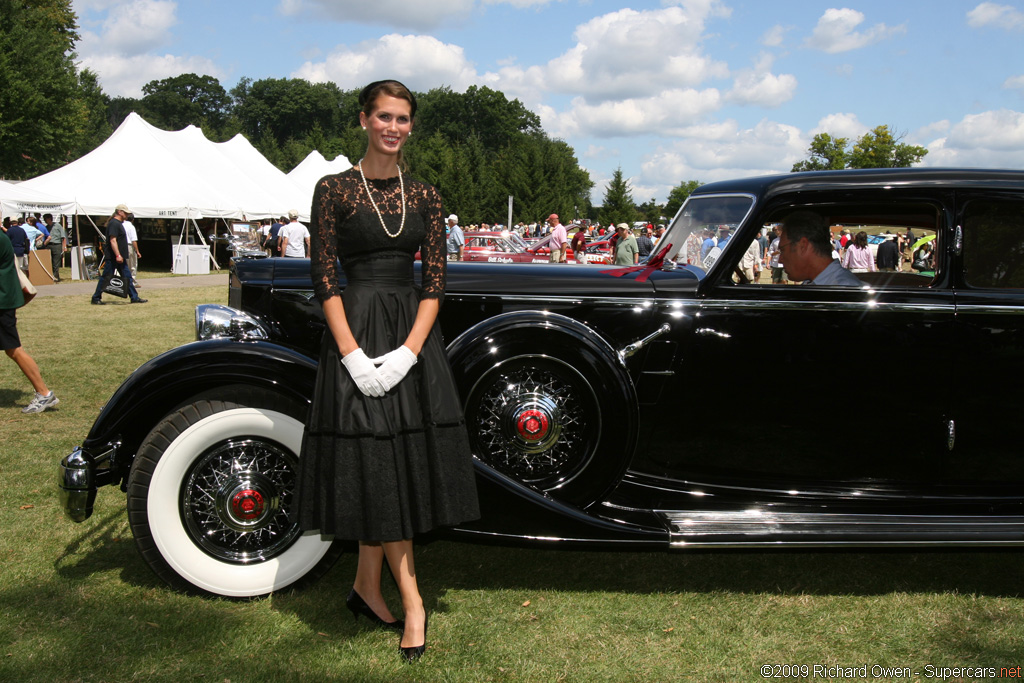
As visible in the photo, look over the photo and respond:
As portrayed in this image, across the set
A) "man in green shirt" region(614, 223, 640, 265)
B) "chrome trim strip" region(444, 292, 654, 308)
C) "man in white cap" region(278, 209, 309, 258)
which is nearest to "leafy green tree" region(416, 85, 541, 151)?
"man in white cap" region(278, 209, 309, 258)

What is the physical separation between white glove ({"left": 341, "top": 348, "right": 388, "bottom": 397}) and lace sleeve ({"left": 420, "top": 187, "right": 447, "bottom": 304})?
13.2 inches

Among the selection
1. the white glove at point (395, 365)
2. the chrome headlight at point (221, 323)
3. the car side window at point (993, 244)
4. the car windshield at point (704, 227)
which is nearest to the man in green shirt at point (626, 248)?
the car windshield at point (704, 227)

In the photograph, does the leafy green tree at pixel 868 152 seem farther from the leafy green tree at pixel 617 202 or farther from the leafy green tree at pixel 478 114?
the leafy green tree at pixel 478 114

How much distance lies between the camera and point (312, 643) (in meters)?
2.72

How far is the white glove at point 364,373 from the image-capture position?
233 cm

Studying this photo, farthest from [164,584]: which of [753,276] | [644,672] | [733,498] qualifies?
[753,276]

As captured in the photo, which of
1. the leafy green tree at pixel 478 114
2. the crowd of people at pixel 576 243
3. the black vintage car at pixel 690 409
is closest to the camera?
the black vintage car at pixel 690 409

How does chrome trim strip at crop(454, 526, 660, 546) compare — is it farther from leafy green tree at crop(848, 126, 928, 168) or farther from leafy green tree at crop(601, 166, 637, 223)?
leafy green tree at crop(848, 126, 928, 168)

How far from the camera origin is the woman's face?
7.99ft

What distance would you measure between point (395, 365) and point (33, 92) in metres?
38.1

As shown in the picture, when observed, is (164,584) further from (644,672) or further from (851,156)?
(851,156)

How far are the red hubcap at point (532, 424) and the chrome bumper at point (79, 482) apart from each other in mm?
1754

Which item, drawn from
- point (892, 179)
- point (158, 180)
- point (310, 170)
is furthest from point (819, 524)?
point (310, 170)

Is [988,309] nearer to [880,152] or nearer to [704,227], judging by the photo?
[704,227]
